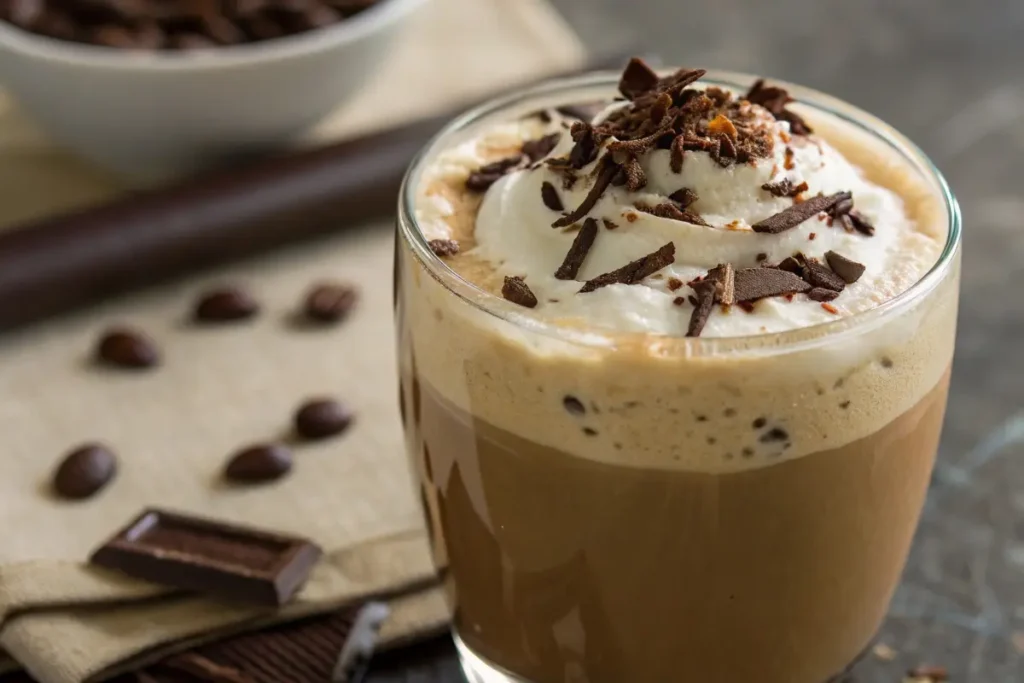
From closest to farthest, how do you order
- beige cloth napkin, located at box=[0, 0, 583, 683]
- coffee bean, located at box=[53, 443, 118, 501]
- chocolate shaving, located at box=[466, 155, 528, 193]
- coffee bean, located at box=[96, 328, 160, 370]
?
chocolate shaving, located at box=[466, 155, 528, 193]
beige cloth napkin, located at box=[0, 0, 583, 683]
coffee bean, located at box=[53, 443, 118, 501]
coffee bean, located at box=[96, 328, 160, 370]

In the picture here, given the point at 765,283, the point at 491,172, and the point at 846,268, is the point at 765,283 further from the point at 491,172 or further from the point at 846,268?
the point at 491,172

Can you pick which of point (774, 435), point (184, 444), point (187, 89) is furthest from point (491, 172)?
point (187, 89)


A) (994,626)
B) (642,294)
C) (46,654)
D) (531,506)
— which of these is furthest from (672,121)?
(46,654)

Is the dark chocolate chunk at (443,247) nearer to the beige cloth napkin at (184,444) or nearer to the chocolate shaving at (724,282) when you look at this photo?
the chocolate shaving at (724,282)

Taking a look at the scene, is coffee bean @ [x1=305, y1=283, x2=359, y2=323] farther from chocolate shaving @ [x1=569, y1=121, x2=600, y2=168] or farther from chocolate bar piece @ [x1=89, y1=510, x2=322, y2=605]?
chocolate shaving @ [x1=569, y1=121, x2=600, y2=168]

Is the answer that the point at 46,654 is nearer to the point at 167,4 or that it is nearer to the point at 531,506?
the point at 531,506

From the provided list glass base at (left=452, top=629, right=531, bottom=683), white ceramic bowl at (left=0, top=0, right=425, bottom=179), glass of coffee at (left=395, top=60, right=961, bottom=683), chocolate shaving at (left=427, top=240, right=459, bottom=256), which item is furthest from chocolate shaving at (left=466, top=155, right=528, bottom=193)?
white ceramic bowl at (left=0, top=0, right=425, bottom=179)

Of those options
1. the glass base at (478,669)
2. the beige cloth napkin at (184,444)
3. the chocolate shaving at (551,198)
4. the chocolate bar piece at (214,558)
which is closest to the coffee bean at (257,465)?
the beige cloth napkin at (184,444)
